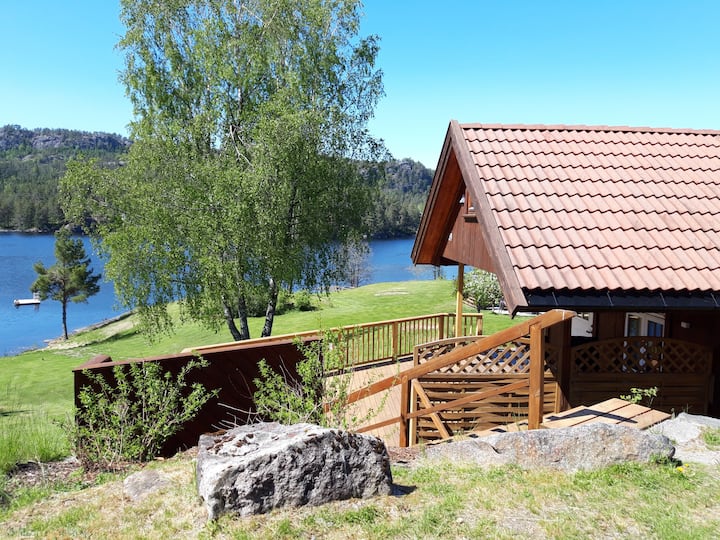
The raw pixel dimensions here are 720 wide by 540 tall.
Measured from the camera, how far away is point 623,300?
5887mm

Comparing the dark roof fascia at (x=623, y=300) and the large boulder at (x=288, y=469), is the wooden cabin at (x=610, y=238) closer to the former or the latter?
the dark roof fascia at (x=623, y=300)

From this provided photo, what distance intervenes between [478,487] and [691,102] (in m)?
21.4

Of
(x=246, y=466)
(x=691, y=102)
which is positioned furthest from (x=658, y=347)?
(x=691, y=102)

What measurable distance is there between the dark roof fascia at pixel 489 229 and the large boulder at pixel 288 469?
2605 millimetres

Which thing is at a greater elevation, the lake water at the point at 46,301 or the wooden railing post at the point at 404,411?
the wooden railing post at the point at 404,411

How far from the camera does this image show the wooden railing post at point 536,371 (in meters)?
5.14

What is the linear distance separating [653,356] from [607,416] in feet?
5.27

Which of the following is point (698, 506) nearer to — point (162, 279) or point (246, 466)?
point (246, 466)

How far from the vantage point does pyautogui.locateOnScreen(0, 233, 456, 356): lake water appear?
4041 centimetres

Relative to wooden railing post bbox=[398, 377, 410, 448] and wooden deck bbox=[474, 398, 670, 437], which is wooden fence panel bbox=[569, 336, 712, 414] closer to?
wooden deck bbox=[474, 398, 670, 437]

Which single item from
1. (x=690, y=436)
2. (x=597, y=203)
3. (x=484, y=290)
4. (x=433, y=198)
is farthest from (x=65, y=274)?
(x=690, y=436)

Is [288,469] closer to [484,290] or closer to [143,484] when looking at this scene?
[143,484]

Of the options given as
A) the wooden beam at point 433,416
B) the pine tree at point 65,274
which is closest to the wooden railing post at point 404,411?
the wooden beam at point 433,416

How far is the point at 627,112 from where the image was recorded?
1054 inches
